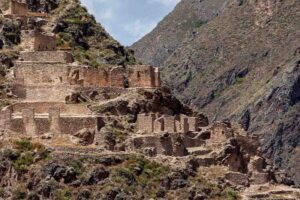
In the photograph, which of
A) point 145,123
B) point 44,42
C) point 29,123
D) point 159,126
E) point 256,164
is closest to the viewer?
point 29,123

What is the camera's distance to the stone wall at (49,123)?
92.6 meters

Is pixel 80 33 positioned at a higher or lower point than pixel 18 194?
higher

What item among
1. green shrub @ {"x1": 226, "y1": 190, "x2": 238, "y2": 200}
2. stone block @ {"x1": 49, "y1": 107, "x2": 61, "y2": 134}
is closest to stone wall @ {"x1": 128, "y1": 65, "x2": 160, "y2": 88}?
stone block @ {"x1": 49, "y1": 107, "x2": 61, "y2": 134}

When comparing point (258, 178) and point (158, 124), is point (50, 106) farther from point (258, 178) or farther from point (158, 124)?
point (258, 178)

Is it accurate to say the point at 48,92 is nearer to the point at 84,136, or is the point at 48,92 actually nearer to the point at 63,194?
the point at 84,136

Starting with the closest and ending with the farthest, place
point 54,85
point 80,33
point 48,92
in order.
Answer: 1. point 48,92
2. point 54,85
3. point 80,33

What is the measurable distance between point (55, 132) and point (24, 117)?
2.02 meters

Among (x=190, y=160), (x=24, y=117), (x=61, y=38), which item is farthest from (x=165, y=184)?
(x=61, y=38)

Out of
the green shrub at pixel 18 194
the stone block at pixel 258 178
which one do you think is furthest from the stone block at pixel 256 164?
the green shrub at pixel 18 194

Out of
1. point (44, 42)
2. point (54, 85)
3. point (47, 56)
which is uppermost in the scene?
point (44, 42)

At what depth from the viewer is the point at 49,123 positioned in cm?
9275

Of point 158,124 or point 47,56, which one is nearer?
point 158,124

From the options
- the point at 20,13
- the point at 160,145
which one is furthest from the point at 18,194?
the point at 20,13

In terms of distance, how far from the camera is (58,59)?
329ft
